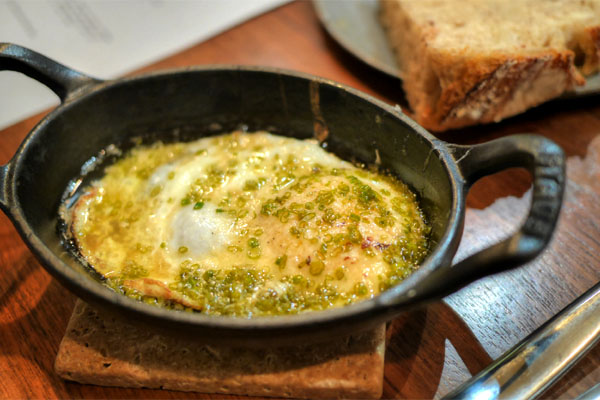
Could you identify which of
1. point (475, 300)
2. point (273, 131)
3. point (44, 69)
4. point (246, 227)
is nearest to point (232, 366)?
point (246, 227)

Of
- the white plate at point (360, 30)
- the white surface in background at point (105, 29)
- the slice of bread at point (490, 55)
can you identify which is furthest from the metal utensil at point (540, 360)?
the white surface in background at point (105, 29)

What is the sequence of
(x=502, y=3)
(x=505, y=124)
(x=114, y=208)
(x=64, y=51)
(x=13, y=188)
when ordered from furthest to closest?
(x=64, y=51)
(x=502, y=3)
(x=505, y=124)
(x=114, y=208)
(x=13, y=188)

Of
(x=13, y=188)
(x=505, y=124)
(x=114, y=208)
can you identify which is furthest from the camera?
(x=505, y=124)

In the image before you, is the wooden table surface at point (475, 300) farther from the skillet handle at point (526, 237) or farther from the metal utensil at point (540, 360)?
the skillet handle at point (526, 237)

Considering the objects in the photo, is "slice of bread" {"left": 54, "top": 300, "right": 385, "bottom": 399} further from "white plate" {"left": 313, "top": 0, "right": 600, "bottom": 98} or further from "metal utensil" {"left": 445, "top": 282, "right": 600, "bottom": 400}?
"white plate" {"left": 313, "top": 0, "right": 600, "bottom": 98}

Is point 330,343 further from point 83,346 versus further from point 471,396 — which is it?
point 83,346

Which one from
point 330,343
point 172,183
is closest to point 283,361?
point 330,343

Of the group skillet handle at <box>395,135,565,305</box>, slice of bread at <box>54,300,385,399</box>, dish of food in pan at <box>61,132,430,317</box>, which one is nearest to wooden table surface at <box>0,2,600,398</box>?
slice of bread at <box>54,300,385,399</box>
